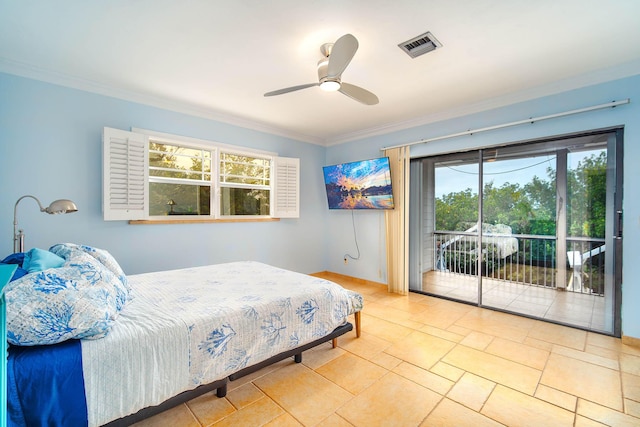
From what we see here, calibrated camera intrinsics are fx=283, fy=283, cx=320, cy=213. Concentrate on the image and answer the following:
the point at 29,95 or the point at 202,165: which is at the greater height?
the point at 29,95

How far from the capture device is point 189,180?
366 centimetres

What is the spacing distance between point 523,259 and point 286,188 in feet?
10.8

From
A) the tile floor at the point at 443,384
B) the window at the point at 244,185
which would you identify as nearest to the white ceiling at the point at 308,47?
the window at the point at 244,185

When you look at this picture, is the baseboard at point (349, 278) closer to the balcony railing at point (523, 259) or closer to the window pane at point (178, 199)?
the balcony railing at point (523, 259)

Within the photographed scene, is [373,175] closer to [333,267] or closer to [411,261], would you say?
[411,261]

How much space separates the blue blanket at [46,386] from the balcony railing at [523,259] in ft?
12.8

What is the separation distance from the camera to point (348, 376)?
6.96 feet

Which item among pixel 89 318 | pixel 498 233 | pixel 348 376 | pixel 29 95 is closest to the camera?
pixel 89 318

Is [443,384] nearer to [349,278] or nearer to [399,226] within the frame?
[399,226]

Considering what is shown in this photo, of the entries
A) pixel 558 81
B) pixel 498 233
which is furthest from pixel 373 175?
pixel 558 81

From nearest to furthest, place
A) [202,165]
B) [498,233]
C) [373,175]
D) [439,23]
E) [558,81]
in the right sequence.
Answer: [439,23] < [558,81] < [498,233] < [202,165] < [373,175]

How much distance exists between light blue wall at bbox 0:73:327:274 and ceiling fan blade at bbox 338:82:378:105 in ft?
7.21

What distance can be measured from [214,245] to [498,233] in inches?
144

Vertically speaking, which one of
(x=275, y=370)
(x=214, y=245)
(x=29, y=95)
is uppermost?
(x=29, y=95)
